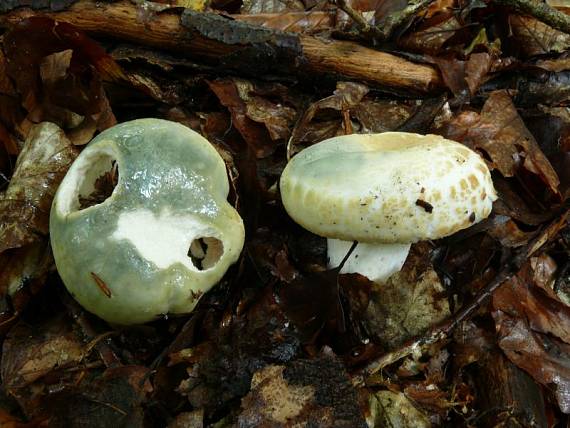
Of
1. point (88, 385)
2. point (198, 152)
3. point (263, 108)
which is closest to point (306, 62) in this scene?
point (263, 108)

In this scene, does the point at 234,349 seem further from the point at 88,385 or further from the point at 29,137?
the point at 29,137

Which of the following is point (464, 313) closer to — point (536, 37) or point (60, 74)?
point (536, 37)

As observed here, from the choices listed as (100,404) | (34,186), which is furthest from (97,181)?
(100,404)

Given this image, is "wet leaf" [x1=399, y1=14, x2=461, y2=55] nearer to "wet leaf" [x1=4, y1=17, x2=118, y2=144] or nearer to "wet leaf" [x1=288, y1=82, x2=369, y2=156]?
"wet leaf" [x1=288, y1=82, x2=369, y2=156]

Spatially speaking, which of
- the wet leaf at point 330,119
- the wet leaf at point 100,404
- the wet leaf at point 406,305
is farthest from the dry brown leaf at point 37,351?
the wet leaf at point 330,119

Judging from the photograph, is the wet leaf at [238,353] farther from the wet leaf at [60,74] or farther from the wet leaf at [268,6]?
the wet leaf at [268,6]

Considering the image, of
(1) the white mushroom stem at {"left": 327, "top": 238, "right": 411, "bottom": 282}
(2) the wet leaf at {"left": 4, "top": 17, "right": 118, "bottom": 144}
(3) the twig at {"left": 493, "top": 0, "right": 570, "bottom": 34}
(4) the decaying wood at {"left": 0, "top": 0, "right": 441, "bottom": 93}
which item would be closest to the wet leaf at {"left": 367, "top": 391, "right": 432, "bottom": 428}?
(1) the white mushroom stem at {"left": 327, "top": 238, "right": 411, "bottom": 282}
